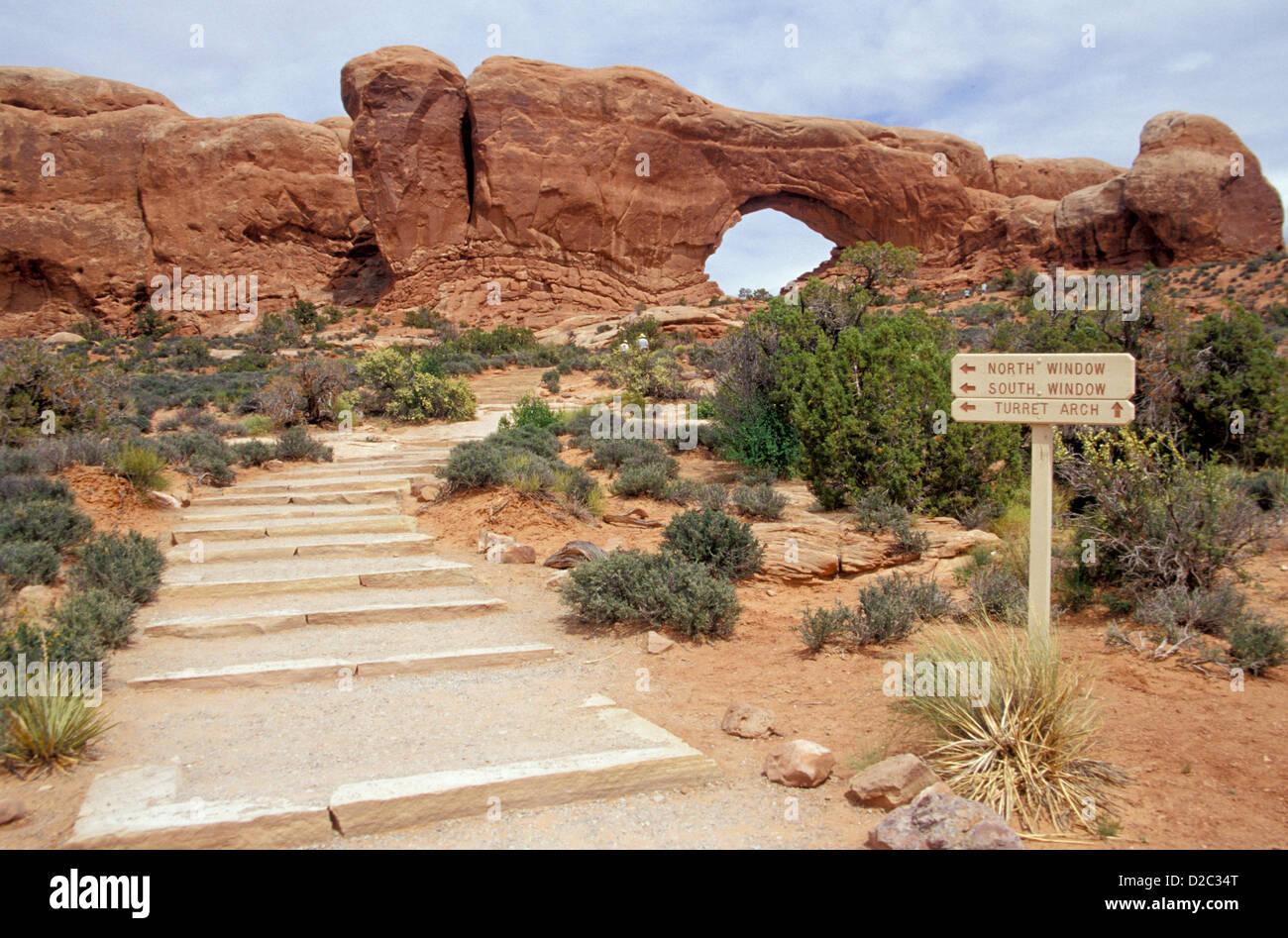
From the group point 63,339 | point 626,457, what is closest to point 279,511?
point 626,457

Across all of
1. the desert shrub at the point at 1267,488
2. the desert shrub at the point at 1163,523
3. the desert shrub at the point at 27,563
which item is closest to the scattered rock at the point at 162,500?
the desert shrub at the point at 27,563

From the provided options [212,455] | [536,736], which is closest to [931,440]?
[536,736]

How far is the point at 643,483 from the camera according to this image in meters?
9.50

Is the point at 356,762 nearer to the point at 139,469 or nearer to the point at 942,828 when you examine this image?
the point at 942,828

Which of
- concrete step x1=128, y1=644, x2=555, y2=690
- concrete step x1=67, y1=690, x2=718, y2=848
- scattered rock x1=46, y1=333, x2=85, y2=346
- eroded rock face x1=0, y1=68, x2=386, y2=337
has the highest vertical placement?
eroded rock face x1=0, y1=68, x2=386, y2=337

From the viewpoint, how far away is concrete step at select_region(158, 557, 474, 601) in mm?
6617

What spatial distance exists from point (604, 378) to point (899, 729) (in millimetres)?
14953

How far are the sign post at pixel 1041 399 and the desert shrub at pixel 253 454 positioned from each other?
980 cm

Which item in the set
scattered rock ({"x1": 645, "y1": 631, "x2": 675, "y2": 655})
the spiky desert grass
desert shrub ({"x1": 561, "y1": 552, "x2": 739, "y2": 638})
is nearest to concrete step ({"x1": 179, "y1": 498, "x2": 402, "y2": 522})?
desert shrub ({"x1": 561, "y1": 552, "x2": 739, "y2": 638})

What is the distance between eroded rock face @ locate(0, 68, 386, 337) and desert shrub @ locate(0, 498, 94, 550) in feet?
94.0

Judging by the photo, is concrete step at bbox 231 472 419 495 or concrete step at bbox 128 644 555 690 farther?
concrete step at bbox 231 472 419 495

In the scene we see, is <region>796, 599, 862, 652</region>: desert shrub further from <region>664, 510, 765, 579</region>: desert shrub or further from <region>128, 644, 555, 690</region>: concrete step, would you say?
<region>128, 644, 555, 690</region>: concrete step

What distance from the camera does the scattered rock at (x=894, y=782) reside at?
10.7 ft

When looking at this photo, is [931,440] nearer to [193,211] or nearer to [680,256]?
[680,256]
